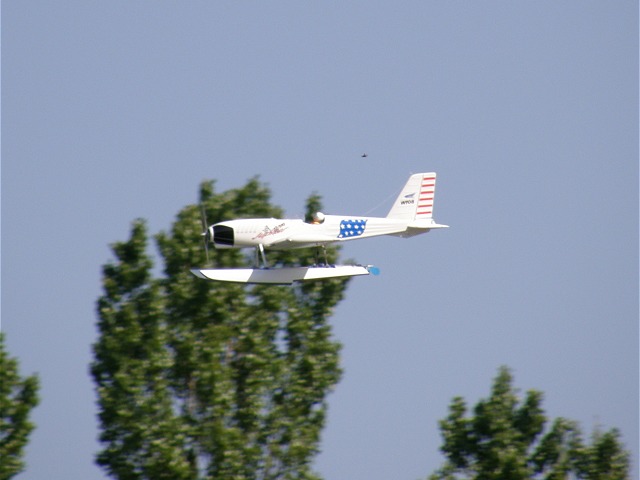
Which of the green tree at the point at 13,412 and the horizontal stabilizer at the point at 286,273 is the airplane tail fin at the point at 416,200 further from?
the green tree at the point at 13,412

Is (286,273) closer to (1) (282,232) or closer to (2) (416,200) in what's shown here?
(1) (282,232)

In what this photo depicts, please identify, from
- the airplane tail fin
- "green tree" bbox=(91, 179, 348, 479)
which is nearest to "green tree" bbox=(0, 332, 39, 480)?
"green tree" bbox=(91, 179, 348, 479)

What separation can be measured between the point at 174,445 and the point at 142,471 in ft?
3.22

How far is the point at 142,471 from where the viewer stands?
39.6m

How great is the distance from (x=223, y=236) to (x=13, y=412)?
6.53 meters

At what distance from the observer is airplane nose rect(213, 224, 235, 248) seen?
36719mm

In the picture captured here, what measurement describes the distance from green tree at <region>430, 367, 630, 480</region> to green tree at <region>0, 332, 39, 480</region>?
31.7ft

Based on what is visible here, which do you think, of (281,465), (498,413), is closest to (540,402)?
(498,413)

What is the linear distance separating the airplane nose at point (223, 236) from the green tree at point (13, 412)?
554cm

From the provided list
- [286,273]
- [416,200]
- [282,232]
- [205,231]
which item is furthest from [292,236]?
[416,200]

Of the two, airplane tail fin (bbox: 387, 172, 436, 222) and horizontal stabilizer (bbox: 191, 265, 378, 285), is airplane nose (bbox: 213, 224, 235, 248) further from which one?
airplane tail fin (bbox: 387, 172, 436, 222)

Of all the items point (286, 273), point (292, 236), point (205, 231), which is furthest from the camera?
point (205, 231)

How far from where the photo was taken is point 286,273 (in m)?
37.0

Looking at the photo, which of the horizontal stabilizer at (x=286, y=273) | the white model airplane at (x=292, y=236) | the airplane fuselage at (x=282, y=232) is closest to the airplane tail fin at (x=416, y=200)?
the white model airplane at (x=292, y=236)
